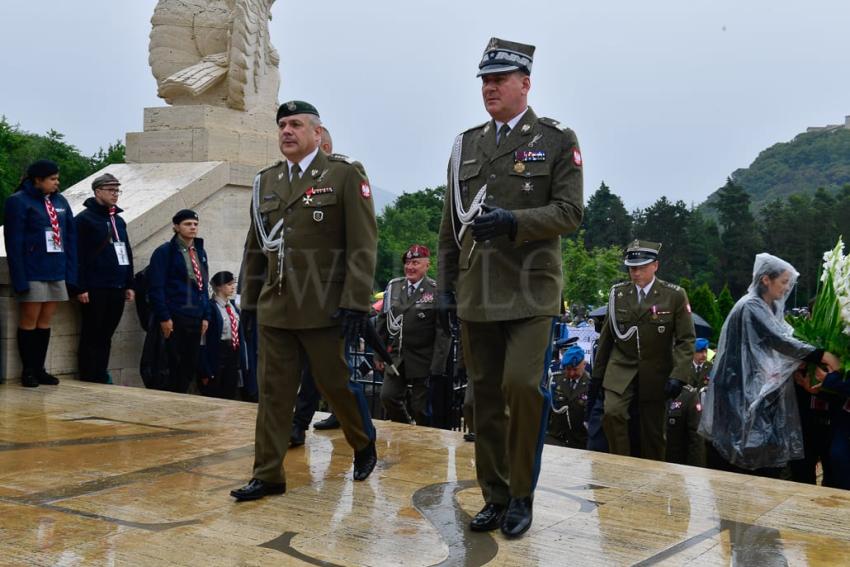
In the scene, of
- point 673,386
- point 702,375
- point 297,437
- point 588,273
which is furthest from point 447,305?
point 588,273

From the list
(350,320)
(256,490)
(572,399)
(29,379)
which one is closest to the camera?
(256,490)

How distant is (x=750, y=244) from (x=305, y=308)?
62.6m

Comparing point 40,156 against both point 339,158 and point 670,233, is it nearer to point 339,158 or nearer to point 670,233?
point 670,233

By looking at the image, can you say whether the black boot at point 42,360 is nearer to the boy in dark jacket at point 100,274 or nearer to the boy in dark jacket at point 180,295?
the boy in dark jacket at point 100,274

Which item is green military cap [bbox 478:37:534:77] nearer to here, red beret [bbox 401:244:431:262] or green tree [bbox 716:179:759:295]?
red beret [bbox 401:244:431:262]

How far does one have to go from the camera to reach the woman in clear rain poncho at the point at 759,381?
659 cm

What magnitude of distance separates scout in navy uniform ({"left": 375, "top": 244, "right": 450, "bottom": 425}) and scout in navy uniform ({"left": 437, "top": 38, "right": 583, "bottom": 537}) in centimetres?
408

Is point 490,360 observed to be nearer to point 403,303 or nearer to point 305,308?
point 305,308

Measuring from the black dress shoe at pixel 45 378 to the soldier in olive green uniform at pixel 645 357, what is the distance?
502 centimetres

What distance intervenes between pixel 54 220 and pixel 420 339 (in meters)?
3.44

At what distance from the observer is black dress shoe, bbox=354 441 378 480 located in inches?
222

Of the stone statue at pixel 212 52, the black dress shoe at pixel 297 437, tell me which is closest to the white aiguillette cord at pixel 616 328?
the black dress shoe at pixel 297 437

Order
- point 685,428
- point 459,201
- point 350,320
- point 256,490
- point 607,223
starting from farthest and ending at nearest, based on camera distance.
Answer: point 607,223 → point 685,428 → point 350,320 → point 256,490 → point 459,201

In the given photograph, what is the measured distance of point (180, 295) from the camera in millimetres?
9312
